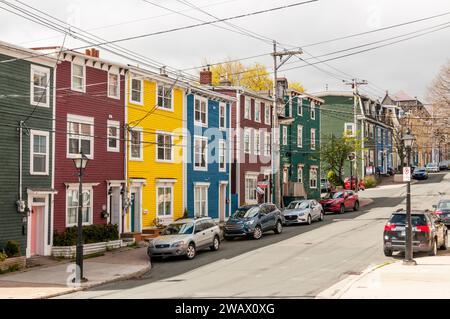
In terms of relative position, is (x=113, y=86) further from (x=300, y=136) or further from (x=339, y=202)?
(x=300, y=136)

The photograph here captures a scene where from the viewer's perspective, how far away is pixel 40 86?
25766 mm

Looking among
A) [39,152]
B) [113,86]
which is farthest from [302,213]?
[39,152]

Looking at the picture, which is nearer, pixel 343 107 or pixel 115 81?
pixel 115 81

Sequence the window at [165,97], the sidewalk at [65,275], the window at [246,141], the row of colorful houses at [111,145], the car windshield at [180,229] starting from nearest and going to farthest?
the sidewalk at [65,275]
the row of colorful houses at [111,145]
the car windshield at [180,229]
the window at [165,97]
the window at [246,141]

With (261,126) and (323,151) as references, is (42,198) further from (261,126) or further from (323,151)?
(323,151)

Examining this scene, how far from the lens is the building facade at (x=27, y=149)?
934 inches

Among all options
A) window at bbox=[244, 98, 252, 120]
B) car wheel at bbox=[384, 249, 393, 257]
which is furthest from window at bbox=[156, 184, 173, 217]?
car wheel at bbox=[384, 249, 393, 257]

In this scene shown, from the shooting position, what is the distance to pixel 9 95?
78.4ft

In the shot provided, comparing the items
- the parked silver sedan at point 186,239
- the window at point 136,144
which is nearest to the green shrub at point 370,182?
the window at point 136,144

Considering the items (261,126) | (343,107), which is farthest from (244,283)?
(343,107)

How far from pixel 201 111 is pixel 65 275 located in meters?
19.8

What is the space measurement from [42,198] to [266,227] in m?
12.4

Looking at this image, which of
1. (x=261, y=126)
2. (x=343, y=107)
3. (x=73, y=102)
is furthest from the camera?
(x=343, y=107)

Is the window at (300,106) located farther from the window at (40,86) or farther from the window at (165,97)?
the window at (40,86)
